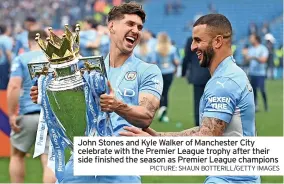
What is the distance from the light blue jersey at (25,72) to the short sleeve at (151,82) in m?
3.46

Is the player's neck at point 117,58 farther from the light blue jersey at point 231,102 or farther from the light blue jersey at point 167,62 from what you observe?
the light blue jersey at point 167,62

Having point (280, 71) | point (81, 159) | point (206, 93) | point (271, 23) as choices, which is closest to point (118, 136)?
point (81, 159)

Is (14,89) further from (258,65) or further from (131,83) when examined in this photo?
(258,65)

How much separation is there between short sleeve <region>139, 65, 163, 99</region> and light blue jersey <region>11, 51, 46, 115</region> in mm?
3461

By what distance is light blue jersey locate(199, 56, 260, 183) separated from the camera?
5078mm

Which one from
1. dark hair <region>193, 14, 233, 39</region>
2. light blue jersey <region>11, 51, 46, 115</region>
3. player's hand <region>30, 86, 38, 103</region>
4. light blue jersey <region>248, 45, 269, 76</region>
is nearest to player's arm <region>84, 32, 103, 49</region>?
light blue jersey <region>248, 45, 269, 76</region>

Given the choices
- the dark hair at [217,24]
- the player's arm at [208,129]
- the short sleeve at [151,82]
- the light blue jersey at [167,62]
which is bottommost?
the player's arm at [208,129]

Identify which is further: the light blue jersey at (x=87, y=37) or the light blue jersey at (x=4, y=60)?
the light blue jersey at (x=87, y=37)

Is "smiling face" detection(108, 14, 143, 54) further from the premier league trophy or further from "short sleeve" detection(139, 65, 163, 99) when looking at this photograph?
the premier league trophy

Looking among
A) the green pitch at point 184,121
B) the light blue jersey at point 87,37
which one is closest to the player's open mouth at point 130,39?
the green pitch at point 184,121

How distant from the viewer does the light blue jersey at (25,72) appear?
9.36 m

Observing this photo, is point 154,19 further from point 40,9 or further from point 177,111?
point 177,111

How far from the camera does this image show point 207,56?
5277mm

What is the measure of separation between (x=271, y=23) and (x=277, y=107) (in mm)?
22889
